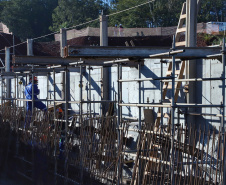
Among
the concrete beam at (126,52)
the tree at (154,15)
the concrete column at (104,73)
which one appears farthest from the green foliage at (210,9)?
the concrete beam at (126,52)

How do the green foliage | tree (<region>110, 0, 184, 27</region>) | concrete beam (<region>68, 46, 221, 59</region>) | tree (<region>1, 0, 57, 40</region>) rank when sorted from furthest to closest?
tree (<region>1, 0, 57, 40</region>) → tree (<region>110, 0, 184, 27</region>) → the green foliage → concrete beam (<region>68, 46, 221, 59</region>)

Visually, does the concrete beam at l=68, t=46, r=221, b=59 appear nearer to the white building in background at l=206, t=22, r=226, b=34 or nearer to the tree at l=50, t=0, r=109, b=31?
the white building in background at l=206, t=22, r=226, b=34

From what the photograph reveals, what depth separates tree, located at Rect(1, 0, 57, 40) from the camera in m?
55.8

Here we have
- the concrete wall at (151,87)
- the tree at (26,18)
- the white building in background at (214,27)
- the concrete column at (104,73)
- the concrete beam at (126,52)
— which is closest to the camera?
the concrete beam at (126,52)

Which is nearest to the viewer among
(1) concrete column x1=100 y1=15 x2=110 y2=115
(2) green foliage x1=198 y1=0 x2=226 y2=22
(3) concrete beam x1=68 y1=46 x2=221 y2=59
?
(3) concrete beam x1=68 y1=46 x2=221 y2=59

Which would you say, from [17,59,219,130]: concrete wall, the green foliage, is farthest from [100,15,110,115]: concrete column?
the green foliage

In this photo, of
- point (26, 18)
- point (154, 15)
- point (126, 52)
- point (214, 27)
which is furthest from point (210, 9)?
point (126, 52)

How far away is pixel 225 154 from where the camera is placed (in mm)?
6762

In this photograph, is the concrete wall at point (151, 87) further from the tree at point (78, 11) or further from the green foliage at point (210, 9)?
the tree at point (78, 11)

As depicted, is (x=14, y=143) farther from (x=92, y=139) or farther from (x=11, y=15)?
(x=11, y=15)

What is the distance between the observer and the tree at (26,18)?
5578 centimetres

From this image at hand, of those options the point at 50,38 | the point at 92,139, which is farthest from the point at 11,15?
the point at 92,139

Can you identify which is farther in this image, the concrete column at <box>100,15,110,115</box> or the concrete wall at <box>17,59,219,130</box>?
the concrete column at <box>100,15,110,115</box>

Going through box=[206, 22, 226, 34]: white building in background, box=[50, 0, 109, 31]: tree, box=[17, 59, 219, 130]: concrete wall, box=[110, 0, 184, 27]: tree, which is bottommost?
box=[17, 59, 219, 130]: concrete wall
